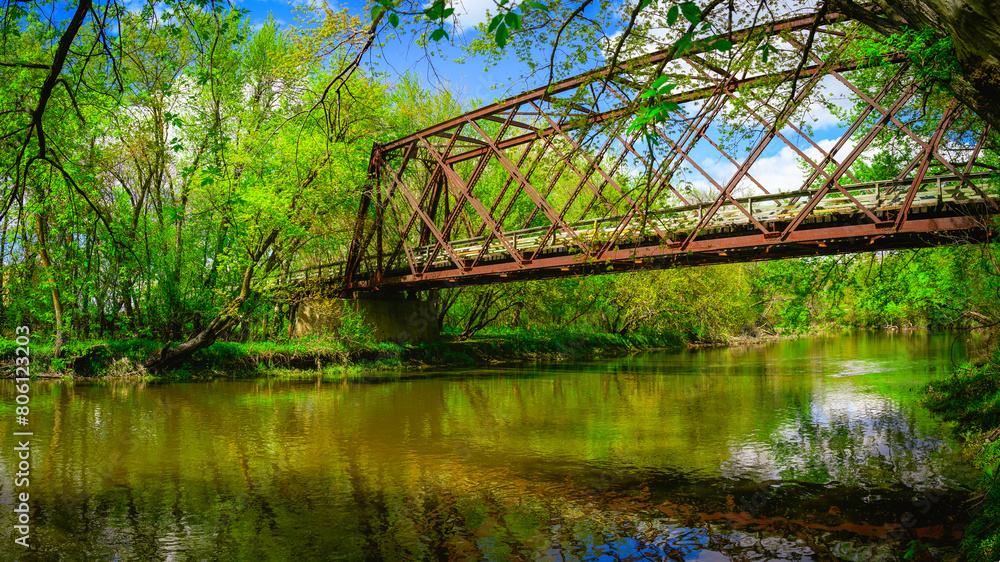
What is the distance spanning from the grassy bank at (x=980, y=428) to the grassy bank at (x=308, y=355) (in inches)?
716

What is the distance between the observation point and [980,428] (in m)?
9.48

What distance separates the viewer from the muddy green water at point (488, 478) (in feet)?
19.1

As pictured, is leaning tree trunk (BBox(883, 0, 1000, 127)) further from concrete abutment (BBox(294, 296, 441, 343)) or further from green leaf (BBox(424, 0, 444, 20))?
concrete abutment (BBox(294, 296, 441, 343))

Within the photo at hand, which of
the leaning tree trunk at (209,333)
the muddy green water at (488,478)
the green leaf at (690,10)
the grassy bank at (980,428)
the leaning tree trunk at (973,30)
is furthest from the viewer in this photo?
the leaning tree trunk at (209,333)

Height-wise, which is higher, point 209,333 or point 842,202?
point 842,202

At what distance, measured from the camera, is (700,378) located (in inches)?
828

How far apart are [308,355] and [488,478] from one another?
18.4 metres

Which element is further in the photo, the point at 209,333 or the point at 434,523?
→ the point at 209,333

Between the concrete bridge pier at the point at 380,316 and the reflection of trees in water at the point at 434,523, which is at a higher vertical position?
the concrete bridge pier at the point at 380,316

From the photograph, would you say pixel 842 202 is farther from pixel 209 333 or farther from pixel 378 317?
pixel 209 333

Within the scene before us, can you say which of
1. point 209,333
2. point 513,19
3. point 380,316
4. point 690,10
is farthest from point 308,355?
point 690,10

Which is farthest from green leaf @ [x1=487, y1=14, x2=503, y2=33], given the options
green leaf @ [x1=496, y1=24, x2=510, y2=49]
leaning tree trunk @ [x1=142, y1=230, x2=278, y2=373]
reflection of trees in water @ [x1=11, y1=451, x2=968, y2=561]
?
leaning tree trunk @ [x1=142, y1=230, x2=278, y2=373]

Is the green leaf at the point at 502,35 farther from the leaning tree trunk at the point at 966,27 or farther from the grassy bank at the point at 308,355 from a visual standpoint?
the grassy bank at the point at 308,355

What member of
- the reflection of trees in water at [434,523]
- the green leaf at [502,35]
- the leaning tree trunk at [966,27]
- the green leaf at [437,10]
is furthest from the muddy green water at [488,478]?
the green leaf at [437,10]
